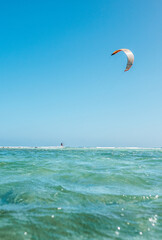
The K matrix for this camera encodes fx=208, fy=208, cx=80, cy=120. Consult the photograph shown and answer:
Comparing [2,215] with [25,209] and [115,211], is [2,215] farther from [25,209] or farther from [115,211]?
[115,211]

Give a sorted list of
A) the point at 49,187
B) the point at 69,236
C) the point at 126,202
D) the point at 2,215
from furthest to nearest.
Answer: the point at 49,187 < the point at 126,202 < the point at 2,215 < the point at 69,236

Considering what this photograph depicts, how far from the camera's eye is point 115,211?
17.0 ft

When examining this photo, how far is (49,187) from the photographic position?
7.57 metres

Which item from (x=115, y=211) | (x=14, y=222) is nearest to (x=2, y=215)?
(x=14, y=222)

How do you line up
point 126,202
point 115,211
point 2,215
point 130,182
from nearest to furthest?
1. point 2,215
2. point 115,211
3. point 126,202
4. point 130,182

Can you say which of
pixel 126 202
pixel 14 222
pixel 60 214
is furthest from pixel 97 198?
pixel 14 222

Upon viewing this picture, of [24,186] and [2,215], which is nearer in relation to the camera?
[2,215]

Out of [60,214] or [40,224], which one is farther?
[60,214]

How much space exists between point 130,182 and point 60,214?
4738mm

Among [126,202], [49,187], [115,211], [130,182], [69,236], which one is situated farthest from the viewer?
[130,182]

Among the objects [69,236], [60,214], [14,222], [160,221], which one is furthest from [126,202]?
[14,222]

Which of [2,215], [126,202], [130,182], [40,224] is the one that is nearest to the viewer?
[40,224]

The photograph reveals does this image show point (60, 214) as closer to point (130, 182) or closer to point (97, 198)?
point (97, 198)

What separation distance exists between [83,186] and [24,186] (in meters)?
2.18
